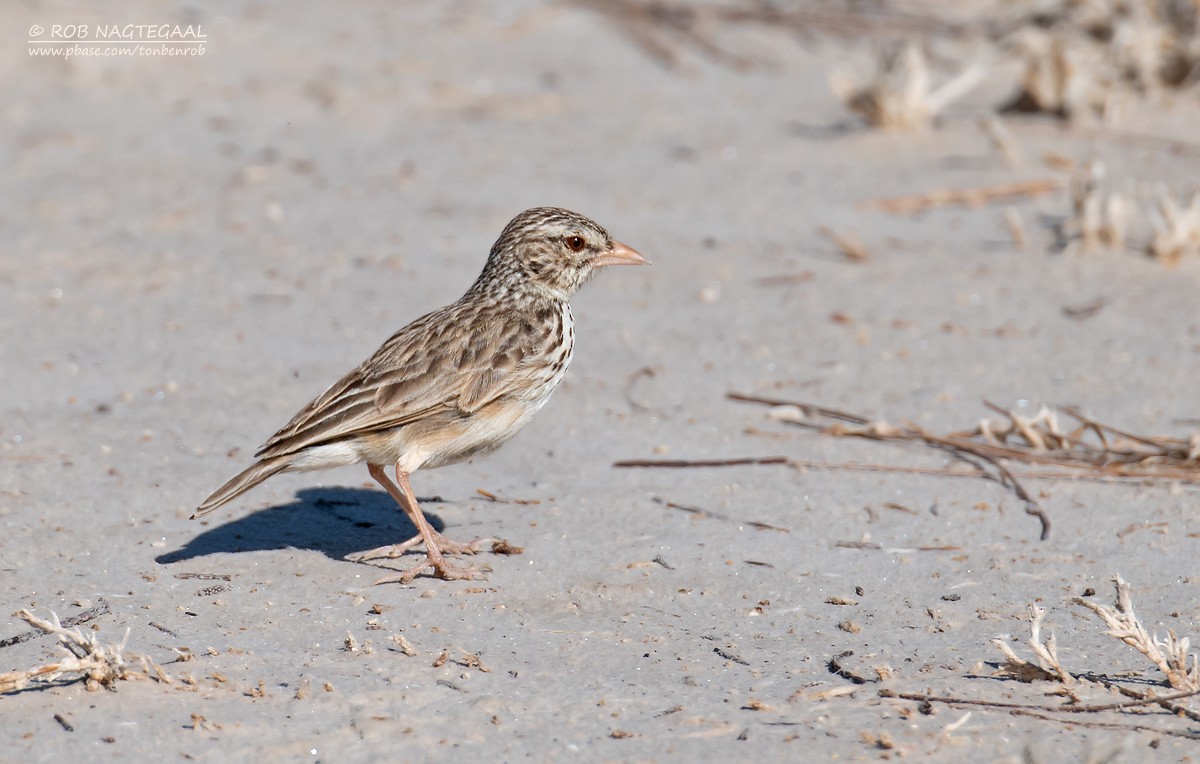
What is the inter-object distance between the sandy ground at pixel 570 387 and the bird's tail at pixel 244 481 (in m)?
0.25

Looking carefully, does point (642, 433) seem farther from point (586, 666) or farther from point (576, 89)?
point (576, 89)

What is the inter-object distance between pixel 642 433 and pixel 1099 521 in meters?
2.04

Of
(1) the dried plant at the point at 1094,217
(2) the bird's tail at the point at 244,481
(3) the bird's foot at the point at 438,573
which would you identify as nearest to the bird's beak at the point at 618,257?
(3) the bird's foot at the point at 438,573

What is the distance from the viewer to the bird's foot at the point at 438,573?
513 cm

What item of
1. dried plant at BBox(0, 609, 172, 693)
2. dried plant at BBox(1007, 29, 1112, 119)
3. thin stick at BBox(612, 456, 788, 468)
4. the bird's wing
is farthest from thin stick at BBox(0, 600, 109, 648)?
dried plant at BBox(1007, 29, 1112, 119)

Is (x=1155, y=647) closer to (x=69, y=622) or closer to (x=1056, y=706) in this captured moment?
(x=1056, y=706)

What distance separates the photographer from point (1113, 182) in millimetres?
9352

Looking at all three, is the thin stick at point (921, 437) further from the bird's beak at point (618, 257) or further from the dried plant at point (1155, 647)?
the dried plant at point (1155, 647)

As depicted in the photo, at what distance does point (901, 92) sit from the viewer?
10234 mm

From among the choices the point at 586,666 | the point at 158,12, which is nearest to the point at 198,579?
the point at 586,666

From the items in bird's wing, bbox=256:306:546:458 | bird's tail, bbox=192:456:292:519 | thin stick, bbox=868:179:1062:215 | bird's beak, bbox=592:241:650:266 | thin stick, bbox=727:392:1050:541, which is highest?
bird's beak, bbox=592:241:650:266

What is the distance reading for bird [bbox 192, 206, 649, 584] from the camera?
520 centimetres

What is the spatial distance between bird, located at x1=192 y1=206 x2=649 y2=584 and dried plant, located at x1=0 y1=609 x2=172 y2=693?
929 millimetres

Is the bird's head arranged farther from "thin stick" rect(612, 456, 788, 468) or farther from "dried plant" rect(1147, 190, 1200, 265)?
"dried plant" rect(1147, 190, 1200, 265)
